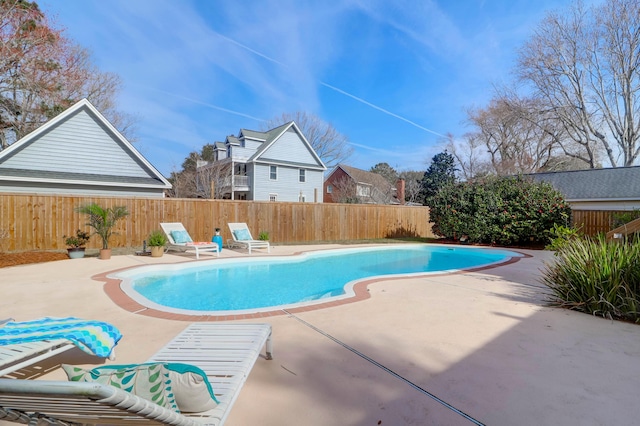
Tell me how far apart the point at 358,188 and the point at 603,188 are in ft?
61.8

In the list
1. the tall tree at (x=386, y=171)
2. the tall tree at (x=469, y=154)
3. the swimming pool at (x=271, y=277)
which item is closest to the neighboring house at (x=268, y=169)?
the swimming pool at (x=271, y=277)

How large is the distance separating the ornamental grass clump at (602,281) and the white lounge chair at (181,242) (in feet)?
29.9

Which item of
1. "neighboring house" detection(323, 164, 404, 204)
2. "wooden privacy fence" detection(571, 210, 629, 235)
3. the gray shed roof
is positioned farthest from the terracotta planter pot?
the gray shed roof

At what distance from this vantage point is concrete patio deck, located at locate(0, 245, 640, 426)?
235 centimetres

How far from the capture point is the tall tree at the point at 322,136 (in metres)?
34.5

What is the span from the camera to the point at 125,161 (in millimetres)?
15578

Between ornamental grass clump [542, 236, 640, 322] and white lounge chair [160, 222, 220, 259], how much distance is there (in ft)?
29.9

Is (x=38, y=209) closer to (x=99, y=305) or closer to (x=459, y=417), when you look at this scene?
(x=99, y=305)

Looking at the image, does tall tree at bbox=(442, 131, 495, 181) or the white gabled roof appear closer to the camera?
the white gabled roof

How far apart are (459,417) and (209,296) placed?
5.43 meters

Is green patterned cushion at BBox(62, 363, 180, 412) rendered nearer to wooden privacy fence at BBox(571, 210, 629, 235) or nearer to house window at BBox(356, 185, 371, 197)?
wooden privacy fence at BBox(571, 210, 629, 235)

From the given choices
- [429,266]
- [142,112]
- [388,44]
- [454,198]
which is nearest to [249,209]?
[429,266]

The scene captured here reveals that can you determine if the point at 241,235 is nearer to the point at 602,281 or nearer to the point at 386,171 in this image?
the point at 602,281

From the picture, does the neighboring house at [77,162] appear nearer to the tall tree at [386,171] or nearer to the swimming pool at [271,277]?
the swimming pool at [271,277]
